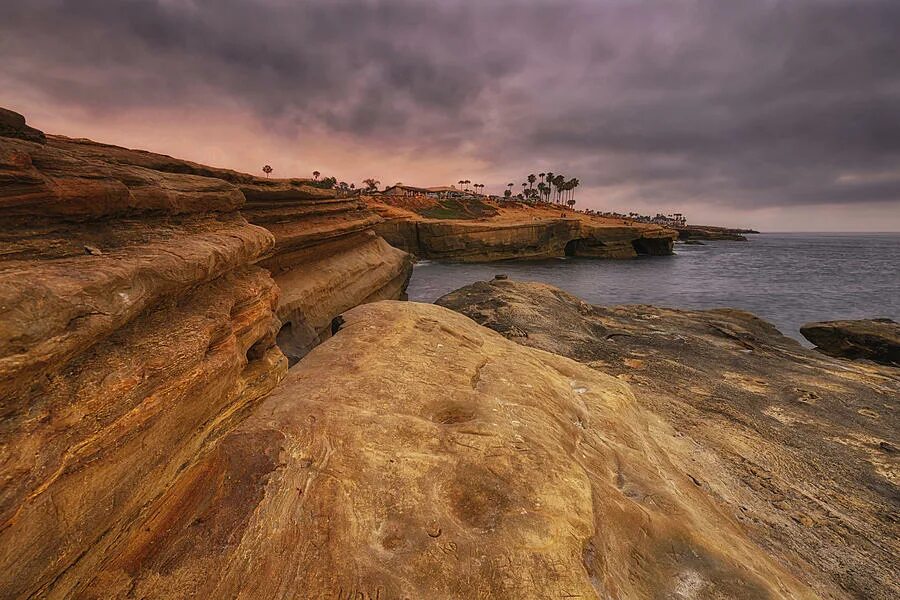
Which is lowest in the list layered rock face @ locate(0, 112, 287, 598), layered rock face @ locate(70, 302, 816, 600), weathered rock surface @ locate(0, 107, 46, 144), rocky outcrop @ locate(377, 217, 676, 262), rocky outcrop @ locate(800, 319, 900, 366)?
rocky outcrop @ locate(377, 217, 676, 262)

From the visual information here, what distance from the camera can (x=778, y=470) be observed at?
6996 millimetres

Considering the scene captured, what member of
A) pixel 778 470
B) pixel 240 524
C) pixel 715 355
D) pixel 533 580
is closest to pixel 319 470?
pixel 240 524

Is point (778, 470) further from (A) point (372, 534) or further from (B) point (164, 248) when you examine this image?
(B) point (164, 248)

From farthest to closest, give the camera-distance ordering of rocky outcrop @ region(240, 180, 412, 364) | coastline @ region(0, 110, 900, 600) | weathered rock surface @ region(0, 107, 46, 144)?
rocky outcrop @ region(240, 180, 412, 364) < weathered rock surface @ region(0, 107, 46, 144) < coastline @ region(0, 110, 900, 600)

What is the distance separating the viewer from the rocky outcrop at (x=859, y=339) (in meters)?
14.9

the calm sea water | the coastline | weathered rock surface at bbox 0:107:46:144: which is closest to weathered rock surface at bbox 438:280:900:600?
the coastline

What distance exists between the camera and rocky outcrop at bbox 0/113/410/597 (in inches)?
93.5

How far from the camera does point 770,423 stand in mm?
8555

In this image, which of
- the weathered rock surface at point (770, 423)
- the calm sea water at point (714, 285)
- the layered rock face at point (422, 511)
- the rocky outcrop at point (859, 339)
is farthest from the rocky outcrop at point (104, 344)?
the calm sea water at point (714, 285)

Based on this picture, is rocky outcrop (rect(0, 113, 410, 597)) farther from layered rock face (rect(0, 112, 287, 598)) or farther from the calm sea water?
the calm sea water

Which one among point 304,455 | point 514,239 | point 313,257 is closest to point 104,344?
point 304,455

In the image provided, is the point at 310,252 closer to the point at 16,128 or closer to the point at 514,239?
the point at 16,128

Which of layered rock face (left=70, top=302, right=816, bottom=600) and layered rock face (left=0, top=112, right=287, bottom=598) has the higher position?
layered rock face (left=0, top=112, right=287, bottom=598)

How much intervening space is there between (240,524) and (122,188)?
3349 mm
